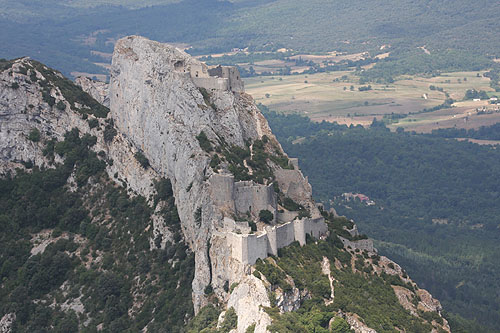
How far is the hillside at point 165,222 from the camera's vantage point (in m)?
79.1

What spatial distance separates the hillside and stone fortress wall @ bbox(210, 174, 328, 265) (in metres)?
0.11

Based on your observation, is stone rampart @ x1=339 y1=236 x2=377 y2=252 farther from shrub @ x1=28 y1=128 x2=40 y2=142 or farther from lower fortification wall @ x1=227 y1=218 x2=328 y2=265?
shrub @ x1=28 y1=128 x2=40 y2=142

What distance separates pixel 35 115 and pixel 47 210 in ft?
35.2

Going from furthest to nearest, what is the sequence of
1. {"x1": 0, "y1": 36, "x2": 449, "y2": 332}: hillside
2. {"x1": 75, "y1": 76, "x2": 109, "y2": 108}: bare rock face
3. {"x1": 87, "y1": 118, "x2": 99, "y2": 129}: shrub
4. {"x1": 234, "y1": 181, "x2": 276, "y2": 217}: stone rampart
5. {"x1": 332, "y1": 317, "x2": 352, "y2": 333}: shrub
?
{"x1": 75, "y1": 76, "x2": 109, "y2": 108}: bare rock face, {"x1": 87, "y1": 118, "x2": 99, "y2": 129}: shrub, {"x1": 234, "y1": 181, "x2": 276, "y2": 217}: stone rampart, {"x1": 0, "y1": 36, "x2": 449, "y2": 332}: hillside, {"x1": 332, "y1": 317, "x2": 352, "y2": 333}: shrub

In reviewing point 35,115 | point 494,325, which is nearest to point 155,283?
point 35,115

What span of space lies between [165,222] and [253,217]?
1073cm

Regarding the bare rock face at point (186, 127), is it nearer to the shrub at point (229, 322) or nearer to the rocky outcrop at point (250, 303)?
the rocky outcrop at point (250, 303)

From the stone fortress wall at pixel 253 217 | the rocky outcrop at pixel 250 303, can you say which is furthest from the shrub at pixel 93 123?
the rocky outcrop at pixel 250 303

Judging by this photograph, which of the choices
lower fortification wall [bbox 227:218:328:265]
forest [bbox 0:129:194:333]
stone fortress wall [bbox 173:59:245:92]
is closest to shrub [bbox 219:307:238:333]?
lower fortification wall [bbox 227:218:328:265]

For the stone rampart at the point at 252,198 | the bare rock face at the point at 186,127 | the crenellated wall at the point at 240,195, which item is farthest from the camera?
the stone rampart at the point at 252,198

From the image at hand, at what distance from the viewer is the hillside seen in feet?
259

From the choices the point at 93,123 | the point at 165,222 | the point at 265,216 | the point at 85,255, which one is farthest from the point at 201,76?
the point at 85,255

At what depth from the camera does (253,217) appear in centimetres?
8594

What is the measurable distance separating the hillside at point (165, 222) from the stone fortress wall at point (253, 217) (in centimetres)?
11
